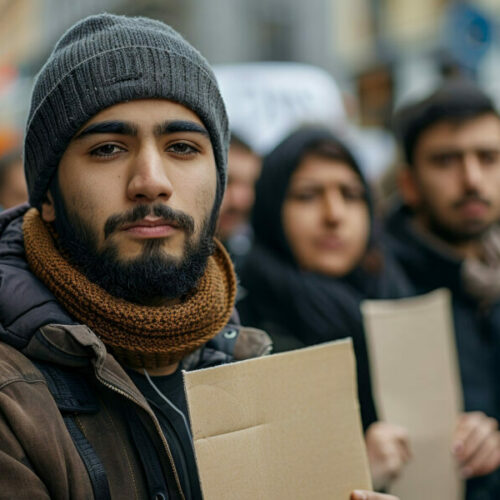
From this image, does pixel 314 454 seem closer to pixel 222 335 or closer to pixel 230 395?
pixel 230 395

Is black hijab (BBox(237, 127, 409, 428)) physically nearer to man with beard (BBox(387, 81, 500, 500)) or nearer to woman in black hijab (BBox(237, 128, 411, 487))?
woman in black hijab (BBox(237, 128, 411, 487))

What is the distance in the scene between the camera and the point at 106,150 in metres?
1.63

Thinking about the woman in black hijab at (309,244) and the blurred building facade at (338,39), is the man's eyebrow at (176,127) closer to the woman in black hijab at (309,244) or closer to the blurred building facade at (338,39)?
the woman in black hijab at (309,244)

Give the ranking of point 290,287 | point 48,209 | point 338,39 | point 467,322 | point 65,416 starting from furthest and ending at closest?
point 338,39 → point 467,322 → point 290,287 → point 48,209 → point 65,416

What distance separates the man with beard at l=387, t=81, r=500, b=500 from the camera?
2918 millimetres

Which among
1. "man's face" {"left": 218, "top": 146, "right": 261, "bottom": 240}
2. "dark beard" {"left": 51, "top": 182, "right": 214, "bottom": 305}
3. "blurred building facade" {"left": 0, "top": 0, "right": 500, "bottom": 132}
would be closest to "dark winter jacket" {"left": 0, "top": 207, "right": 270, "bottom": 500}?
"dark beard" {"left": 51, "top": 182, "right": 214, "bottom": 305}

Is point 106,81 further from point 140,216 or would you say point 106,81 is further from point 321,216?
point 321,216

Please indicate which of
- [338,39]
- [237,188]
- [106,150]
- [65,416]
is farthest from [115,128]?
[338,39]

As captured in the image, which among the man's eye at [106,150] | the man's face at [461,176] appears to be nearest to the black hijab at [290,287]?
the man's face at [461,176]

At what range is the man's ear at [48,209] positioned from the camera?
178cm

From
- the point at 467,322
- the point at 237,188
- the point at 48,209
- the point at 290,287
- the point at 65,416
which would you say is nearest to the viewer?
the point at 65,416

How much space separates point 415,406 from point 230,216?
2082 mm

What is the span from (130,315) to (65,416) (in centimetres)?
25

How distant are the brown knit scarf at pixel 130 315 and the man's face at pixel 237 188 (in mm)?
2342
